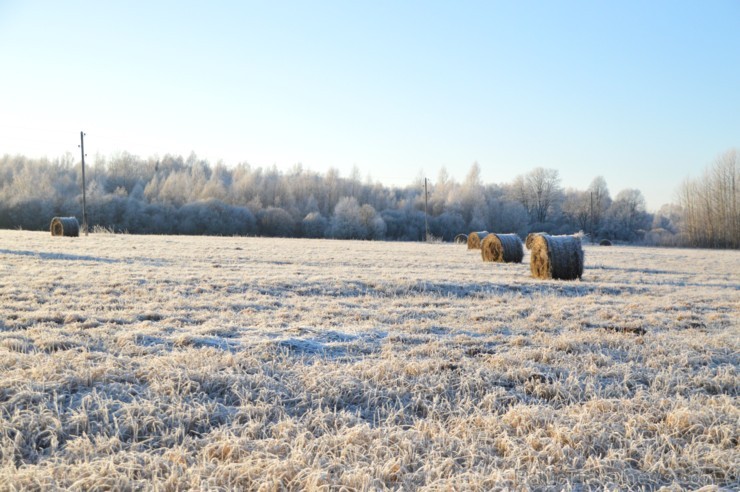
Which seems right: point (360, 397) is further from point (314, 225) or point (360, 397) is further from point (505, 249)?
point (314, 225)

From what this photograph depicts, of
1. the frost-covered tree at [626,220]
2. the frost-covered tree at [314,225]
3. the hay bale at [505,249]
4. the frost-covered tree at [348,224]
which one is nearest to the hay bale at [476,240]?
the hay bale at [505,249]

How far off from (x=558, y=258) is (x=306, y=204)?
181ft

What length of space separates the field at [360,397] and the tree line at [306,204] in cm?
4034

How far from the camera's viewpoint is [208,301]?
783cm

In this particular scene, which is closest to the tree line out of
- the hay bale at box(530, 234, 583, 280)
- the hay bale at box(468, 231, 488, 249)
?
the hay bale at box(468, 231, 488, 249)

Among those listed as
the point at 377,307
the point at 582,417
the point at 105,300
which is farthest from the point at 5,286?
the point at 582,417

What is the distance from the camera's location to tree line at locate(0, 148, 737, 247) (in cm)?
4866

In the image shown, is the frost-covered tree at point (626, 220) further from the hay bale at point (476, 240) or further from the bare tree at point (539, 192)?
the hay bale at point (476, 240)

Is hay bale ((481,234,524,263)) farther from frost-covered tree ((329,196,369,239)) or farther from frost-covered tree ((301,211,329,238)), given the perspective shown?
frost-covered tree ((301,211,329,238))

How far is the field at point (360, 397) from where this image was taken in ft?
8.81

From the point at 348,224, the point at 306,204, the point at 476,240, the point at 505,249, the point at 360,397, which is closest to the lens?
the point at 360,397

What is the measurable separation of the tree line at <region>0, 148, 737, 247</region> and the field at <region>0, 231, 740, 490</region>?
40.3 meters

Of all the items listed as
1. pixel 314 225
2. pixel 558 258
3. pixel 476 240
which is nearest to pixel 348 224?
pixel 314 225

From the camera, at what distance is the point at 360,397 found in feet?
12.3
